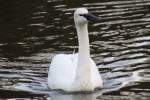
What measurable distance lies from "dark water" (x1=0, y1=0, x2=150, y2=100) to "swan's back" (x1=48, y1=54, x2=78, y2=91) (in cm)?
20

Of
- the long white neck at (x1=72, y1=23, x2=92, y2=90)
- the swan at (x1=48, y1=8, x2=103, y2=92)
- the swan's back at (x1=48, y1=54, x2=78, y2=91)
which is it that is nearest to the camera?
the swan at (x1=48, y1=8, x2=103, y2=92)

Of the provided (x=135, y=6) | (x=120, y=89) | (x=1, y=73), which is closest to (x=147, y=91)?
(x=120, y=89)

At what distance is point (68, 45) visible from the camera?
60.9 ft

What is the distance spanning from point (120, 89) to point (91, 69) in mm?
799

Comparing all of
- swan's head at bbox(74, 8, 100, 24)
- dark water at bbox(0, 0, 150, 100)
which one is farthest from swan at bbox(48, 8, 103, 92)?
dark water at bbox(0, 0, 150, 100)

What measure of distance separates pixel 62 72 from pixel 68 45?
3.33m

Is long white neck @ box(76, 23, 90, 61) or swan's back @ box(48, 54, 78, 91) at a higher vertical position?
long white neck @ box(76, 23, 90, 61)

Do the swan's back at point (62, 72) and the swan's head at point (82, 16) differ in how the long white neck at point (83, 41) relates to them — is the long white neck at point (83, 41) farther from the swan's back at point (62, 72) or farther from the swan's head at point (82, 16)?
the swan's back at point (62, 72)

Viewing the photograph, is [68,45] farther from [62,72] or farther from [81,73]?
[81,73]

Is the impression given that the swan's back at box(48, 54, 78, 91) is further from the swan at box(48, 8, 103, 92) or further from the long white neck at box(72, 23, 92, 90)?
the long white neck at box(72, 23, 92, 90)

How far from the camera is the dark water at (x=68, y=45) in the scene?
1514 cm

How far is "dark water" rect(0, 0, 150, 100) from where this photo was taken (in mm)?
15141

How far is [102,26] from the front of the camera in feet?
65.2

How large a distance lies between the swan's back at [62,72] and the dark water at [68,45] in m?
0.20
